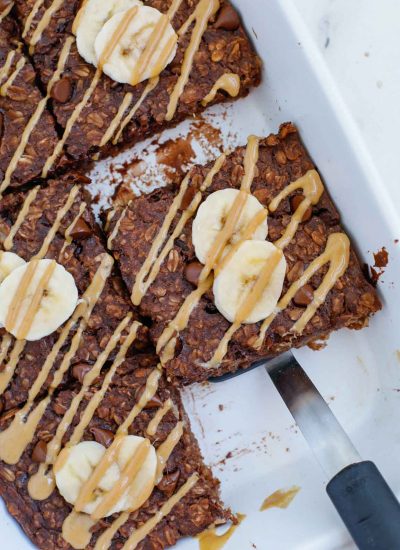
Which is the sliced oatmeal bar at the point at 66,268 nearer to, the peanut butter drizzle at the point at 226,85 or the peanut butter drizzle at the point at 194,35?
the peanut butter drizzle at the point at 194,35

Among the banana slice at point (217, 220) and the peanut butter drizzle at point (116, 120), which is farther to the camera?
the peanut butter drizzle at point (116, 120)

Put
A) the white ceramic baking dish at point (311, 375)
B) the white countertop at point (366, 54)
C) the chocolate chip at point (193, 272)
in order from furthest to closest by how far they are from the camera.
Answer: the white countertop at point (366, 54) → the chocolate chip at point (193, 272) → the white ceramic baking dish at point (311, 375)

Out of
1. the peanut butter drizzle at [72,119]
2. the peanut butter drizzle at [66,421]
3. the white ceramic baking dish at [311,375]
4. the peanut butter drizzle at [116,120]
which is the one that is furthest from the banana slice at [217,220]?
the peanut butter drizzle at [72,119]

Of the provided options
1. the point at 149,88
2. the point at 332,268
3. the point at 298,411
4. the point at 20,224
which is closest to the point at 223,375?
the point at 298,411

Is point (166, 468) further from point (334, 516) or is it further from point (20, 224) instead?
point (20, 224)

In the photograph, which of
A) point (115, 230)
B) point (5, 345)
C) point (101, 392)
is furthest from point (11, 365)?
point (115, 230)

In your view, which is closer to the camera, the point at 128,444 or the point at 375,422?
the point at 128,444
